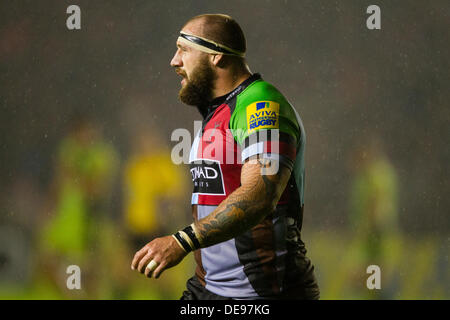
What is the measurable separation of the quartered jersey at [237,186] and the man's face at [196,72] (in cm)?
10

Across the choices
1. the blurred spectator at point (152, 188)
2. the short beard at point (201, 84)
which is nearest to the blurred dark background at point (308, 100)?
the blurred spectator at point (152, 188)

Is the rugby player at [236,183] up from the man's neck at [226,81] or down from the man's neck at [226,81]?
down

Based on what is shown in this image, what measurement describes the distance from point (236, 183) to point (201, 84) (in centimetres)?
36

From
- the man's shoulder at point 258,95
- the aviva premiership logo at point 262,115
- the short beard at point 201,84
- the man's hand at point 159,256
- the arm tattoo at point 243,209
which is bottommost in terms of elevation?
the man's hand at point 159,256

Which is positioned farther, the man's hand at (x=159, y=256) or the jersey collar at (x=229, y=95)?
the jersey collar at (x=229, y=95)

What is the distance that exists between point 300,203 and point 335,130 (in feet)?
8.10

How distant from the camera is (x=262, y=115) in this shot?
143 cm

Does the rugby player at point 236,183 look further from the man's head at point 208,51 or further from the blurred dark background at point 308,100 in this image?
the blurred dark background at point 308,100

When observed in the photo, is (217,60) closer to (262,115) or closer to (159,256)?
(262,115)

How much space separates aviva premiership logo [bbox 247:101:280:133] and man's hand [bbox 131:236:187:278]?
362mm

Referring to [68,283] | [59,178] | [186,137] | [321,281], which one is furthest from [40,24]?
[321,281]

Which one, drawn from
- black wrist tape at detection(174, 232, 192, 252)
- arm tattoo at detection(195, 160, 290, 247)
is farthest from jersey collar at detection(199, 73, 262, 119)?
black wrist tape at detection(174, 232, 192, 252)

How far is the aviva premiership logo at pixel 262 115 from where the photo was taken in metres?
1.42

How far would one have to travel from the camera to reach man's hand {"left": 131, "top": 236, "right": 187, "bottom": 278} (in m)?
1.26
